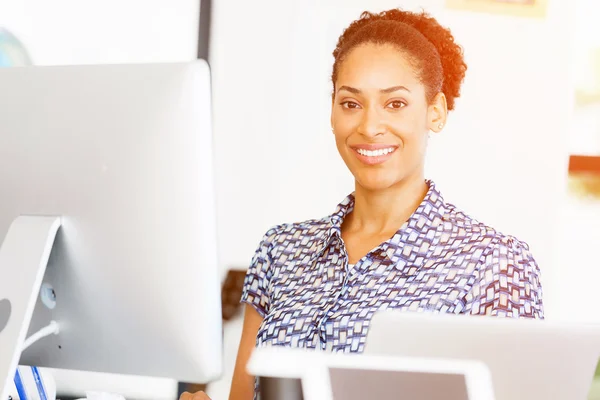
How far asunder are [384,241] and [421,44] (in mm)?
562

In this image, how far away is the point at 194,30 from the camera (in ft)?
9.28

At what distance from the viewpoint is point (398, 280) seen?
1.71 meters

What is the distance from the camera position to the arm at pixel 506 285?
61.6 inches

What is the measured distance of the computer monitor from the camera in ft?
3.41

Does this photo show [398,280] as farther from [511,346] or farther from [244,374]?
[511,346]

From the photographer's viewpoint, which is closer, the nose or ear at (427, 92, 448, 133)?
the nose

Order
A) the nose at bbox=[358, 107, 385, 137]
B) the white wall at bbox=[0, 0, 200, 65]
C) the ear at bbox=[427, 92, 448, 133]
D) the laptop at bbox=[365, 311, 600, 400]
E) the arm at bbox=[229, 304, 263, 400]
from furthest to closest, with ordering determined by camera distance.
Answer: the white wall at bbox=[0, 0, 200, 65]
the ear at bbox=[427, 92, 448, 133]
the nose at bbox=[358, 107, 385, 137]
the arm at bbox=[229, 304, 263, 400]
the laptop at bbox=[365, 311, 600, 400]

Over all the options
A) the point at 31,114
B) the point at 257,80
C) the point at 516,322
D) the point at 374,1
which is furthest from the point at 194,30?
the point at 516,322

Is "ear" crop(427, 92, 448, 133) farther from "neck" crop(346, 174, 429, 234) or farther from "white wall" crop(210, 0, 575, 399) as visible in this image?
"white wall" crop(210, 0, 575, 399)

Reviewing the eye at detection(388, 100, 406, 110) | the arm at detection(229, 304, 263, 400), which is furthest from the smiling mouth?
the arm at detection(229, 304, 263, 400)

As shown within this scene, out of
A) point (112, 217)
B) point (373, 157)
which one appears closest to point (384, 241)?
point (373, 157)

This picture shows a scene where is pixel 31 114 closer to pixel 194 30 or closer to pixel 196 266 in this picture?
pixel 196 266

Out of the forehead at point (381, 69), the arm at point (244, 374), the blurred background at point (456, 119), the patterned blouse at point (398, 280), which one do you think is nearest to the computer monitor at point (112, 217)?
the patterned blouse at point (398, 280)

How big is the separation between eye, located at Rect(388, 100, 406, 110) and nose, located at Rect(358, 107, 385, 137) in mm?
45
